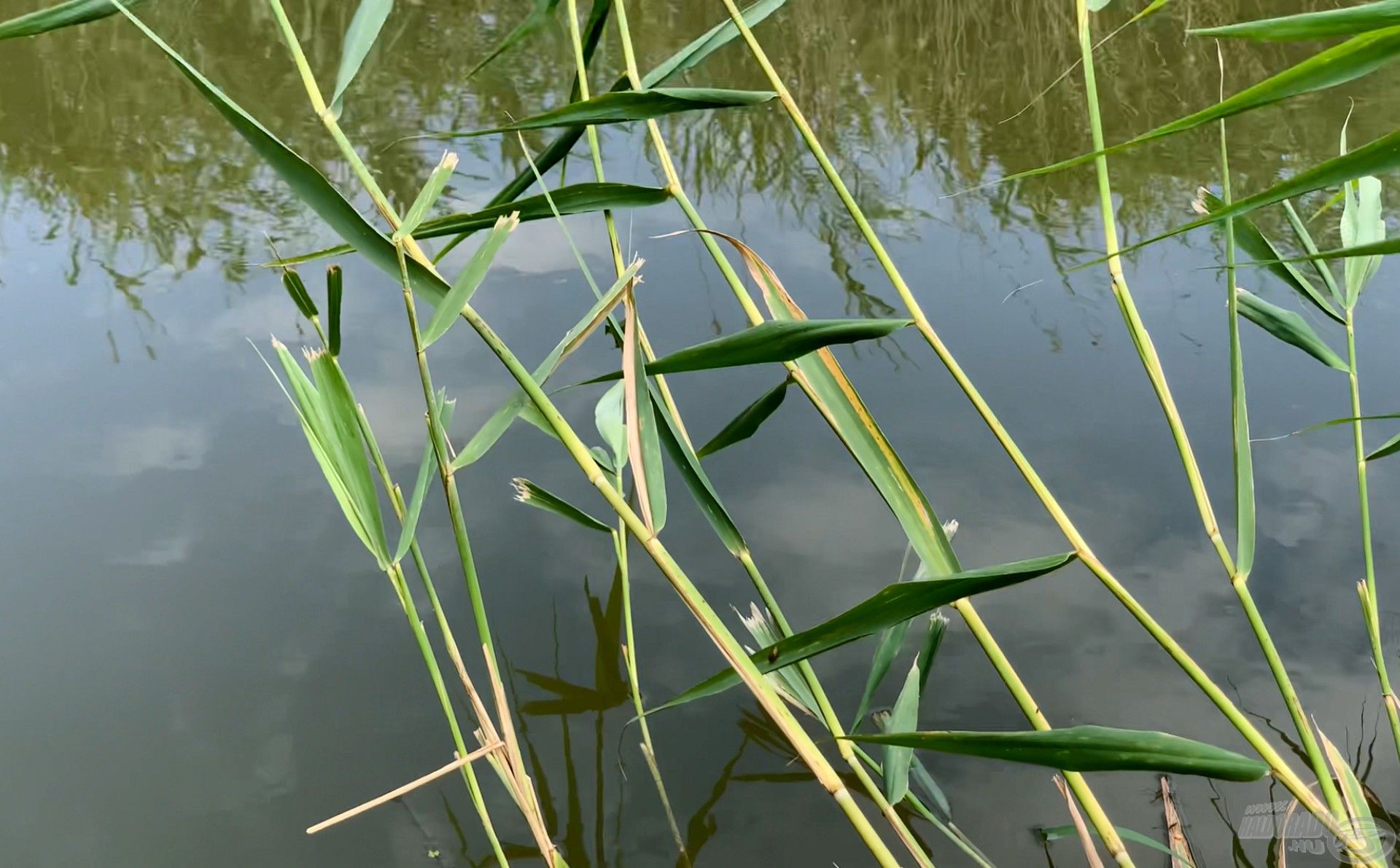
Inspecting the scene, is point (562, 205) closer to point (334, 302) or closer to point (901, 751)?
point (334, 302)

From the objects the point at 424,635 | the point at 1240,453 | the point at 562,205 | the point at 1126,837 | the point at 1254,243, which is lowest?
the point at 1126,837

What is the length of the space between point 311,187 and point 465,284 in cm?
10

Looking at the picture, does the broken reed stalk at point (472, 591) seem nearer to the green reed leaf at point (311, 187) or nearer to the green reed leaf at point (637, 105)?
the green reed leaf at point (311, 187)

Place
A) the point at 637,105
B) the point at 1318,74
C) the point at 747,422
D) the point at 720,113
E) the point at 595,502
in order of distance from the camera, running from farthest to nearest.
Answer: the point at 720,113 < the point at 595,502 < the point at 747,422 < the point at 637,105 < the point at 1318,74

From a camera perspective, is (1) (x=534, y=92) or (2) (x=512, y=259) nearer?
(2) (x=512, y=259)

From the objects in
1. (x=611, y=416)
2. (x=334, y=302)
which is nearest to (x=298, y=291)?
(x=334, y=302)

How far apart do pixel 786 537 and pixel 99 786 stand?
33.8 inches

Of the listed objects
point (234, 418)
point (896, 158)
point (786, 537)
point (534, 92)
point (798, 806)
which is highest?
point (534, 92)

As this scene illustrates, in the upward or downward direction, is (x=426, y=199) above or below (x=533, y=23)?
below

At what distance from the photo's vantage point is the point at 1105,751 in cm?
54

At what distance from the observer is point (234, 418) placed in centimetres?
A: 169

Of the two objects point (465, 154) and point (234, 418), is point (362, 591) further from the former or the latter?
point (465, 154)

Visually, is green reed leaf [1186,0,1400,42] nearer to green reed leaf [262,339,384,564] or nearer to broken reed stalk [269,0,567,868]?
broken reed stalk [269,0,567,868]

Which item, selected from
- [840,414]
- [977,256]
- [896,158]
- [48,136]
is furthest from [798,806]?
[48,136]
